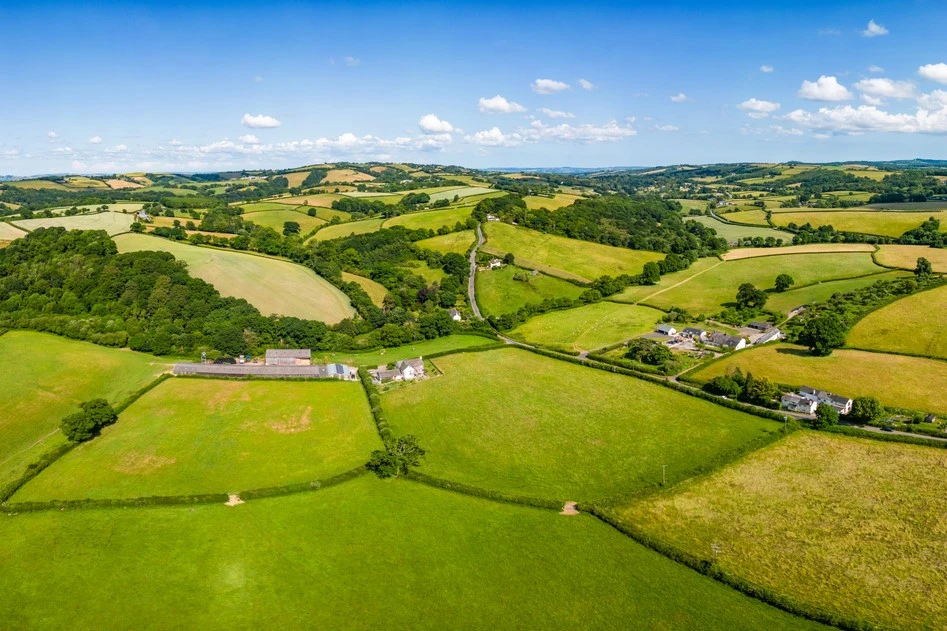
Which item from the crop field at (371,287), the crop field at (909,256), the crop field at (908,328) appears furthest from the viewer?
the crop field at (371,287)

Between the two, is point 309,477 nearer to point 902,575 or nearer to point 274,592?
point 274,592

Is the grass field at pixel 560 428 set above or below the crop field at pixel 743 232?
below

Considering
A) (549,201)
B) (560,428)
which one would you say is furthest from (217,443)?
(549,201)

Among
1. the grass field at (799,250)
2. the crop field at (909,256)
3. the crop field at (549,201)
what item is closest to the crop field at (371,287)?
the crop field at (549,201)

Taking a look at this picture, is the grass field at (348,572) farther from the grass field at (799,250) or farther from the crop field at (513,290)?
the grass field at (799,250)

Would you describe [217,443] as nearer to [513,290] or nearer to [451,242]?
[513,290]

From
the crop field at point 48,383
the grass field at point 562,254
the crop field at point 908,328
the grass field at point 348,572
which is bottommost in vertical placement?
the grass field at point 348,572

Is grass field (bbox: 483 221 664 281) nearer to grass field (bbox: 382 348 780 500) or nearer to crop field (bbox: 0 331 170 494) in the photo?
grass field (bbox: 382 348 780 500)
